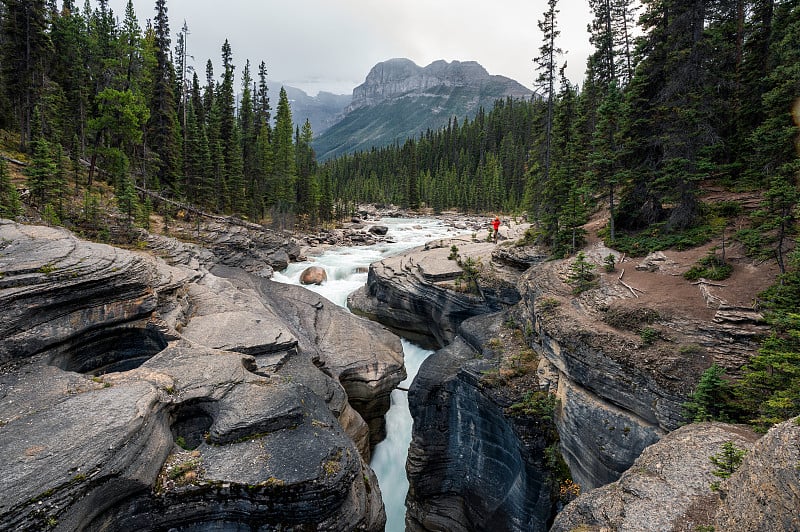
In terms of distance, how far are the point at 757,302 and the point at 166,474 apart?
15314 millimetres

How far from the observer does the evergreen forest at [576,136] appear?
37.9 ft

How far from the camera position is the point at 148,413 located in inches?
336

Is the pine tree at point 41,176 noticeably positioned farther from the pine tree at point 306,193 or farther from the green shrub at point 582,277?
the pine tree at point 306,193

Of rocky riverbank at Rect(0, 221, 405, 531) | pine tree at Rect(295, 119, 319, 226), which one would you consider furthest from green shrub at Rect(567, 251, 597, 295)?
pine tree at Rect(295, 119, 319, 226)

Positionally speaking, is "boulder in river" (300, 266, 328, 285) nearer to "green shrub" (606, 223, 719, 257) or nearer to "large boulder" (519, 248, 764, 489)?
"large boulder" (519, 248, 764, 489)

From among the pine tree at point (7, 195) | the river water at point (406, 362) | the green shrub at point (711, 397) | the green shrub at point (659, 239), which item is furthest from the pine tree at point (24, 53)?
the green shrub at point (711, 397)

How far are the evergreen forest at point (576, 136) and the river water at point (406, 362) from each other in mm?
10946

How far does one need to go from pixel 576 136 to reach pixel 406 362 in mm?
18101

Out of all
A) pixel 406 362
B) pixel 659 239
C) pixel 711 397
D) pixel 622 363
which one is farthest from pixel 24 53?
pixel 711 397

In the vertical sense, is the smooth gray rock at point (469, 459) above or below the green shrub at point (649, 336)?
below

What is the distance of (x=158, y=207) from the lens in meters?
33.7

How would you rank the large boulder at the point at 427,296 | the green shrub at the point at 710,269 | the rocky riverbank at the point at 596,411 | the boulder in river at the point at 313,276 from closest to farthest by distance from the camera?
the rocky riverbank at the point at 596,411, the green shrub at the point at 710,269, the large boulder at the point at 427,296, the boulder in river at the point at 313,276

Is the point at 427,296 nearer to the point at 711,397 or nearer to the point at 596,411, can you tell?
the point at 596,411

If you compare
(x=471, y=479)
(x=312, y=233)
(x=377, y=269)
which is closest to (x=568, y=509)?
(x=471, y=479)
